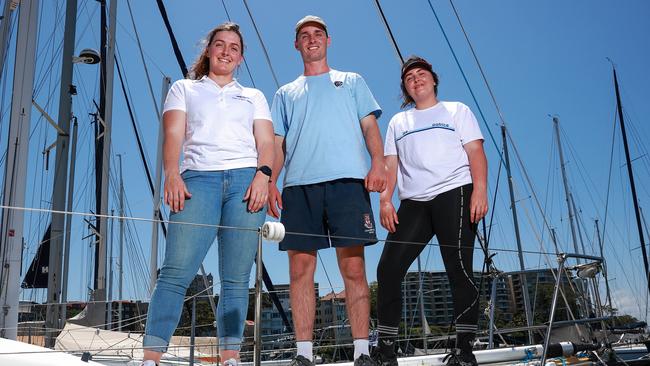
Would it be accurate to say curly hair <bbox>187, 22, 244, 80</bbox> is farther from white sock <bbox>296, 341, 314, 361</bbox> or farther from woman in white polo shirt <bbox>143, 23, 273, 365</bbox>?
white sock <bbox>296, 341, 314, 361</bbox>

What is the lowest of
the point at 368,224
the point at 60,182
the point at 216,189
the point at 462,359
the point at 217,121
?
the point at 462,359

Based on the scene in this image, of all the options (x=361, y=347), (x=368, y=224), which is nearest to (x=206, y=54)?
(x=368, y=224)

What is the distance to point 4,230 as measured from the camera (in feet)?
9.98

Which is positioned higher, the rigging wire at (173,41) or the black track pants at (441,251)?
the rigging wire at (173,41)

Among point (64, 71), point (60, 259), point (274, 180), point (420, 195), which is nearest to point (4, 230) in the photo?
point (274, 180)

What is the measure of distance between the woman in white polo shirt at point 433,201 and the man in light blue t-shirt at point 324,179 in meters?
0.21

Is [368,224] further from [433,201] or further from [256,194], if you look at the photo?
[256,194]

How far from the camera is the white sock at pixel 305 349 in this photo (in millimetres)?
2271

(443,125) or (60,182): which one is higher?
(60,182)

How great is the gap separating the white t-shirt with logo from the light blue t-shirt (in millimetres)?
245

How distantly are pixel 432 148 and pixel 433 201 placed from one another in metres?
0.27

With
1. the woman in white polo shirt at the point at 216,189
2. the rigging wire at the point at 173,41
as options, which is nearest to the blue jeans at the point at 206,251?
the woman in white polo shirt at the point at 216,189

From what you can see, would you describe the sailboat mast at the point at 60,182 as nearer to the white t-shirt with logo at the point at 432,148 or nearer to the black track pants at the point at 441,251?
the black track pants at the point at 441,251

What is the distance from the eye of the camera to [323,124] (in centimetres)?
257
